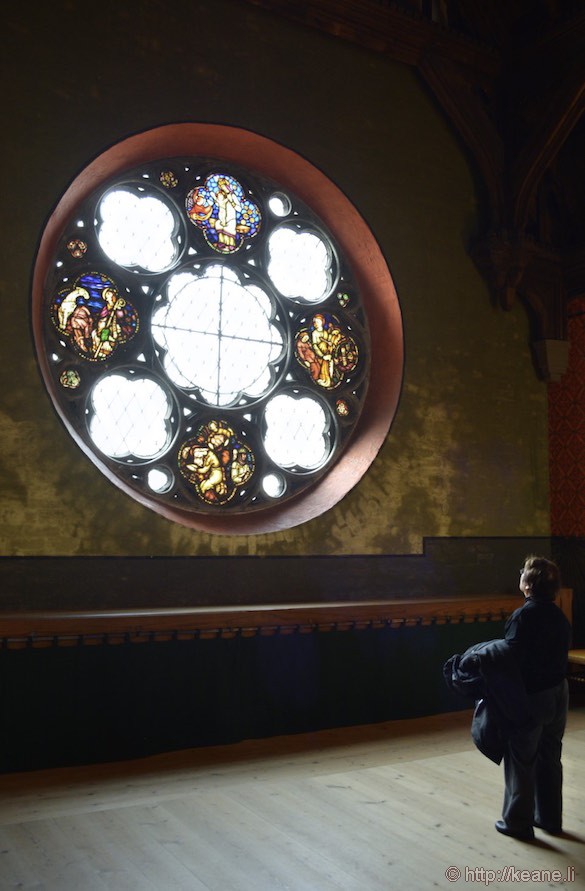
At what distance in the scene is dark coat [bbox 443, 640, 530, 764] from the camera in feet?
10.9

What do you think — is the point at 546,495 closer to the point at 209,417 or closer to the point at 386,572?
the point at 386,572

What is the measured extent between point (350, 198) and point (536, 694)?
4.29 m

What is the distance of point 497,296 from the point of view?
716 centimetres

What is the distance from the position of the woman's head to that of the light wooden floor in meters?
0.99

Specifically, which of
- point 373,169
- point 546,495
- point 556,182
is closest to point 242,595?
point 546,495

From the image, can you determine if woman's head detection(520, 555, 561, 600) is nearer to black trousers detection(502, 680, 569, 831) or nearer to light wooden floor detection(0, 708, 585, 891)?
black trousers detection(502, 680, 569, 831)


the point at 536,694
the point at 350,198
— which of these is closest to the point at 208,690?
the point at 536,694

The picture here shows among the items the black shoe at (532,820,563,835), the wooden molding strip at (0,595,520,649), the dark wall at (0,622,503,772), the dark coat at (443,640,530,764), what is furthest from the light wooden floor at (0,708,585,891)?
the wooden molding strip at (0,595,520,649)

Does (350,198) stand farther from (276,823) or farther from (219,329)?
(276,823)

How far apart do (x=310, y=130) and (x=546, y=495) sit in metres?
3.55

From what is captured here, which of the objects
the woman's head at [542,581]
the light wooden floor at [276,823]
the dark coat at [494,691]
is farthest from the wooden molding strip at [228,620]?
the woman's head at [542,581]

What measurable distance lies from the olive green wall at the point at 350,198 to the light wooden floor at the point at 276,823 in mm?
1431

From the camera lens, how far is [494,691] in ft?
11.0

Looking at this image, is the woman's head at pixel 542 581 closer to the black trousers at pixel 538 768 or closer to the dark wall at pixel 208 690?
the black trousers at pixel 538 768
